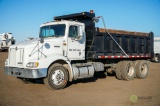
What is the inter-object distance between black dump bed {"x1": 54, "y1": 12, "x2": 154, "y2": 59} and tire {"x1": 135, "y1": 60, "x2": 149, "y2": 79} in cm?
42

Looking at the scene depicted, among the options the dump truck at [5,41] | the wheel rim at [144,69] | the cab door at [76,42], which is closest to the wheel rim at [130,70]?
the wheel rim at [144,69]

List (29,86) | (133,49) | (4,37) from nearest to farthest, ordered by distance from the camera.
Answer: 1. (29,86)
2. (133,49)
3. (4,37)

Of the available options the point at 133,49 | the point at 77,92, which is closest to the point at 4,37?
the point at 133,49

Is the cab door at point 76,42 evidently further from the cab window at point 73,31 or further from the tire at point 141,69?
the tire at point 141,69

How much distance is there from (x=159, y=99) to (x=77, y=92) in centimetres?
287

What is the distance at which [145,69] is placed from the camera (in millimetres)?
12859

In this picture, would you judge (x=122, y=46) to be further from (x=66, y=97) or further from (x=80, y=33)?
(x=66, y=97)

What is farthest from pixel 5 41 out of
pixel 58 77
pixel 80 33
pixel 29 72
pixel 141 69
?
pixel 29 72

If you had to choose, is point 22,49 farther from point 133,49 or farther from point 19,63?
point 133,49

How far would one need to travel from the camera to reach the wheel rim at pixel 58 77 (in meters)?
8.16

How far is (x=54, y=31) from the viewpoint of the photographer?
30.3 feet

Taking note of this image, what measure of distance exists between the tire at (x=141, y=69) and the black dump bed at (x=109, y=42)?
0.42 meters

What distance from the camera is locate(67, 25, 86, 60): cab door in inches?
361

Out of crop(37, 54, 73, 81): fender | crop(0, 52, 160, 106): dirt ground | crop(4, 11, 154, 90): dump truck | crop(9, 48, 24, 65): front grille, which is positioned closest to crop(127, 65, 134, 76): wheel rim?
crop(4, 11, 154, 90): dump truck
